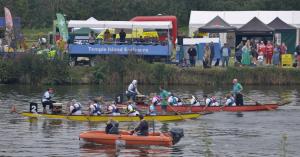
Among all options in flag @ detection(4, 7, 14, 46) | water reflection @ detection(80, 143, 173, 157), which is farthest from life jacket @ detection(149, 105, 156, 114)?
flag @ detection(4, 7, 14, 46)

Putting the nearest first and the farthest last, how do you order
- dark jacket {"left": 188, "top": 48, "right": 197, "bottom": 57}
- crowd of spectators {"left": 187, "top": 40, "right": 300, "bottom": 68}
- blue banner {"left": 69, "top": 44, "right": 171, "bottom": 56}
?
crowd of spectators {"left": 187, "top": 40, "right": 300, "bottom": 68} < dark jacket {"left": 188, "top": 48, "right": 197, "bottom": 57} < blue banner {"left": 69, "top": 44, "right": 171, "bottom": 56}

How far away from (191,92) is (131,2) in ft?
99.2

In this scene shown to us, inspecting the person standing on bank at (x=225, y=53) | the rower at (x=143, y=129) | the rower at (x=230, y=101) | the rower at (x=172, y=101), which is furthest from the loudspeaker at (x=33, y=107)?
the person standing on bank at (x=225, y=53)

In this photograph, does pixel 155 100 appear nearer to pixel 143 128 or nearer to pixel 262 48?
pixel 143 128

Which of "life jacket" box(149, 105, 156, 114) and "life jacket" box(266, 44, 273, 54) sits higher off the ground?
"life jacket" box(266, 44, 273, 54)

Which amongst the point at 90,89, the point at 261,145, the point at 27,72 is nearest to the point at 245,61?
the point at 90,89

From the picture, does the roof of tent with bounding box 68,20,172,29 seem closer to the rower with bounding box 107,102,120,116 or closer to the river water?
the river water

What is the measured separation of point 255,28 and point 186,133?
22.8 meters

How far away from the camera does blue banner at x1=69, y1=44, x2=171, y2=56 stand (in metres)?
59.1

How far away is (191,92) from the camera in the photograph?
54281 mm

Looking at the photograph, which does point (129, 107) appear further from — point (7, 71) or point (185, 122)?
point (7, 71)

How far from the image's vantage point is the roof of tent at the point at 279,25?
63.5 m

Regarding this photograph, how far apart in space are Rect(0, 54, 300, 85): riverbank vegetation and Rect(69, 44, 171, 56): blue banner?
3.68 feet

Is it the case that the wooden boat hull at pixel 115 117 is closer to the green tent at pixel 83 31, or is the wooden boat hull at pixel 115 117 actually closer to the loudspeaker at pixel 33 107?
the loudspeaker at pixel 33 107
